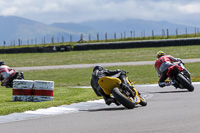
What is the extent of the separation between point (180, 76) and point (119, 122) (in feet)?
26.0

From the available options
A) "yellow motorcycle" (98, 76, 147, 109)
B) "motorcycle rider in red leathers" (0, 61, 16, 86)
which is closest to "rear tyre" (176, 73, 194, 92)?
"yellow motorcycle" (98, 76, 147, 109)

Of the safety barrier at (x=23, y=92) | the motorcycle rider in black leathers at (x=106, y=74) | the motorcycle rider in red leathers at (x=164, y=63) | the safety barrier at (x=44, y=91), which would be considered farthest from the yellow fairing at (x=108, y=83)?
the motorcycle rider in red leathers at (x=164, y=63)

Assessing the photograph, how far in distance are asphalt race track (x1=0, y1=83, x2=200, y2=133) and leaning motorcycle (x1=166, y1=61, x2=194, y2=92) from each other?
4.76 meters

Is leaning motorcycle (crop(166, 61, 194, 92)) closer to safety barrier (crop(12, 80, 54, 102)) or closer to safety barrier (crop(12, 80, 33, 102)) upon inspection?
safety barrier (crop(12, 80, 54, 102))

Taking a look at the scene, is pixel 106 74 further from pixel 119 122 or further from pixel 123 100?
pixel 119 122

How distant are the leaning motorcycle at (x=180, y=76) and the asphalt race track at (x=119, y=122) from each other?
15.6 feet

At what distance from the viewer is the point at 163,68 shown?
18.1 metres

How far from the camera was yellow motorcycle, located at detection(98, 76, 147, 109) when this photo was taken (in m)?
11.9

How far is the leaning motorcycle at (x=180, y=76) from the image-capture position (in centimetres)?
1694

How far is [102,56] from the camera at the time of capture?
48.6 meters

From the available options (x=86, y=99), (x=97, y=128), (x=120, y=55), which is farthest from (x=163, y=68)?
(x=120, y=55)

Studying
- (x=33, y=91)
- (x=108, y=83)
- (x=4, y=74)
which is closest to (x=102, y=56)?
(x=4, y=74)

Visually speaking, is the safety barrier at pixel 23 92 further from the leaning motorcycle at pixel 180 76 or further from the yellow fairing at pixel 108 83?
the leaning motorcycle at pixel 180 76

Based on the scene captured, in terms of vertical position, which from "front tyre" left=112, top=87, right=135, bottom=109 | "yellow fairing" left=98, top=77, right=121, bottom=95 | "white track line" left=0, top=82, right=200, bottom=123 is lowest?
"white track line" left=0, top=82, right=200, bottom=123
